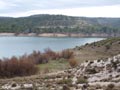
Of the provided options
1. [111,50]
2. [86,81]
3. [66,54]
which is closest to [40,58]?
[66,54]

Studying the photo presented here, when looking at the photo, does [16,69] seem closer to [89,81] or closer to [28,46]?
[89,81]

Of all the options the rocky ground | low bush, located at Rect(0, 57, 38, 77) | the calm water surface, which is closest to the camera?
the rocky ground

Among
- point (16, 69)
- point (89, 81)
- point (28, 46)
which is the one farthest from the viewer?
point (28, 46)

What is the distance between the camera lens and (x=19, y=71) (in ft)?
129

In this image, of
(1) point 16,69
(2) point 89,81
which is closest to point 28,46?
(1) point 16,69

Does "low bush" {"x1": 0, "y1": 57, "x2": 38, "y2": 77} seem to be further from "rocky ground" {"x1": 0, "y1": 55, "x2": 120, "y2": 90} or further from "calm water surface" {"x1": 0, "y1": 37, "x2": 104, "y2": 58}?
"calm water surface" {"x1": 0, "y1": 37, "x2": 104, "y2": 58}

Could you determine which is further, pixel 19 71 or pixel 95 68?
pixel 19 71


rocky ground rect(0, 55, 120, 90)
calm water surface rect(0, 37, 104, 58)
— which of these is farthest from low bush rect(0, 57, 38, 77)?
calm water surface rect(0, 37, 104, 58)

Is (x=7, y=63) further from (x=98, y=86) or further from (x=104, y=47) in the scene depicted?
(x=104, y=47)

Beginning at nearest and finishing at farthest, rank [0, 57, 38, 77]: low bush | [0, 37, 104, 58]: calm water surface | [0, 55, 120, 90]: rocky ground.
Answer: [0, 55, 120, 90]: rocky ground
[0, 57, 38, 77]: low bush
[0, 37, 104, 58]: calm water surface

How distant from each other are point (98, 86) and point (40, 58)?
32.3 metres

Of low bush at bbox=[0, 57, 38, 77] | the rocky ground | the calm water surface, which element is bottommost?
the calm water surface

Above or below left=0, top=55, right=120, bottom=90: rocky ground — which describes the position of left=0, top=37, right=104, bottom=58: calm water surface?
below

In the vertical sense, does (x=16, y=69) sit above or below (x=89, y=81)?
below
